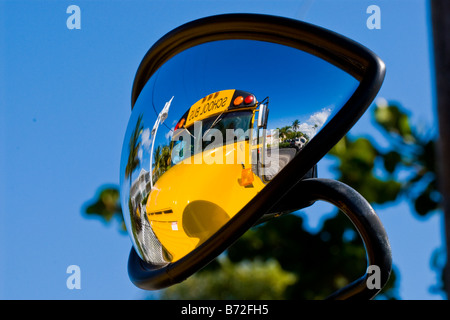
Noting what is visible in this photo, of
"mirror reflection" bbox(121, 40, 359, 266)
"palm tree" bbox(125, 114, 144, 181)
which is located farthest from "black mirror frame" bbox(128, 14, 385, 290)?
"palm tree" bbox(125, 114, 144, 181)

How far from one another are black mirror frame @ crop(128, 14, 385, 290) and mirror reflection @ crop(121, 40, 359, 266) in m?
0.01

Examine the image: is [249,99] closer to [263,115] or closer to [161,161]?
[263,115]

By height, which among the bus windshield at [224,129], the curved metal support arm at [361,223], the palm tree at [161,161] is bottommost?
the curved metal support arm at [361,223]

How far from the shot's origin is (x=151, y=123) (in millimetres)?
800

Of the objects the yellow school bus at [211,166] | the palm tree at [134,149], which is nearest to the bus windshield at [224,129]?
the yellow school bus at [211,166]

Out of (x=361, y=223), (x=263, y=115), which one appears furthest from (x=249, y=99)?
(x=361, y=223)

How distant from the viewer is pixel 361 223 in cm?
83

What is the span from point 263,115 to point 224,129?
0.05m

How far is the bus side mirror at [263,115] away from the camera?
727mm

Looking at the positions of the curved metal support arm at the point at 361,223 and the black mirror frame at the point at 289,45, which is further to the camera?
the curved metal support arm at the point at 361,223

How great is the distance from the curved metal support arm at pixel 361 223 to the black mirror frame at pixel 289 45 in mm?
109

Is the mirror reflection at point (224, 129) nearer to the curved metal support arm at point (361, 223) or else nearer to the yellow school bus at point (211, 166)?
the yellow school bus at point (211, 166)
